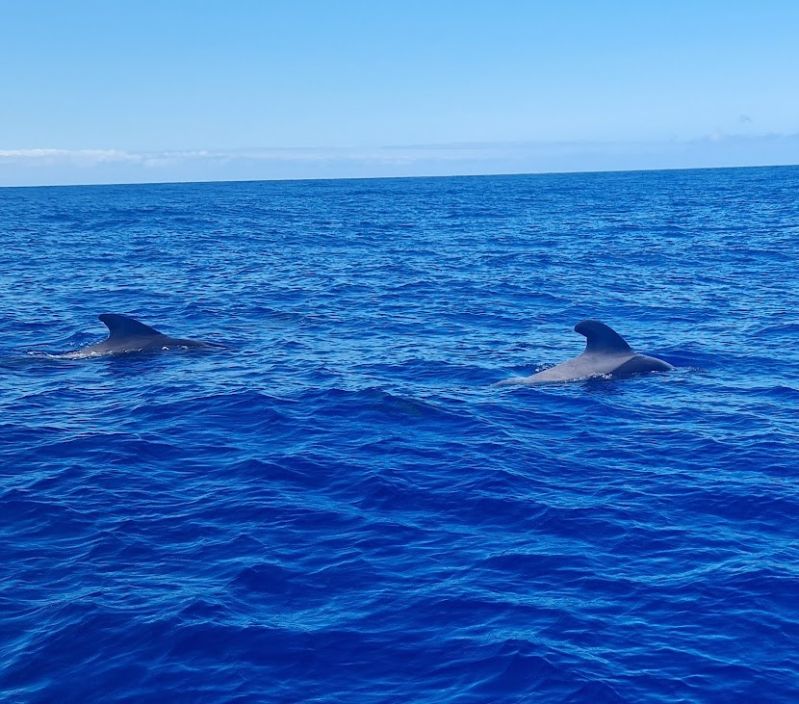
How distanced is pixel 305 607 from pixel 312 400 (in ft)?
32.2

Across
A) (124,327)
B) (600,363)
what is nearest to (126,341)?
(124,327)

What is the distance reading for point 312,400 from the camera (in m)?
20.9

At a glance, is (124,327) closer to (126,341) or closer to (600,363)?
(126,341)

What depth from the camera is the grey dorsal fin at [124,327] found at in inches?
987

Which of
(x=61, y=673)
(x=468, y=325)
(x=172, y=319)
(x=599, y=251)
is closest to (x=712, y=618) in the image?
(x=61, y=673)

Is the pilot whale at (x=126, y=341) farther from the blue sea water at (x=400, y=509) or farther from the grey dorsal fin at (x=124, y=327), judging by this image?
the blue sea water at (x=400, y=509)

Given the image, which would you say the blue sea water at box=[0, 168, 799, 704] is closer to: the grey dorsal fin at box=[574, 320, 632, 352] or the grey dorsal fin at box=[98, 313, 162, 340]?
the grey dorsal fin at box=[98, 313, 162, 340]

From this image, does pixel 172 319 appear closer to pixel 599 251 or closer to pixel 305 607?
pixel 305 607

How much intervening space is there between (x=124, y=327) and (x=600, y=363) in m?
12.5

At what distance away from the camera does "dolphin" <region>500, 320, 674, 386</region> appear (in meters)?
22.1

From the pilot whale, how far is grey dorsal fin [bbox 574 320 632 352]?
10.7m

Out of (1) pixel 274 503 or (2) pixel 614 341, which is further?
(2) pixel 614 341

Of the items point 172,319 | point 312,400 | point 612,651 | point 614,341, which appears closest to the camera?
point 612,651

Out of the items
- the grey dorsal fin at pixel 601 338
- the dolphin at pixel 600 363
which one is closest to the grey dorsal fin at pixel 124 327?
the dolphin at pixel 600 363
